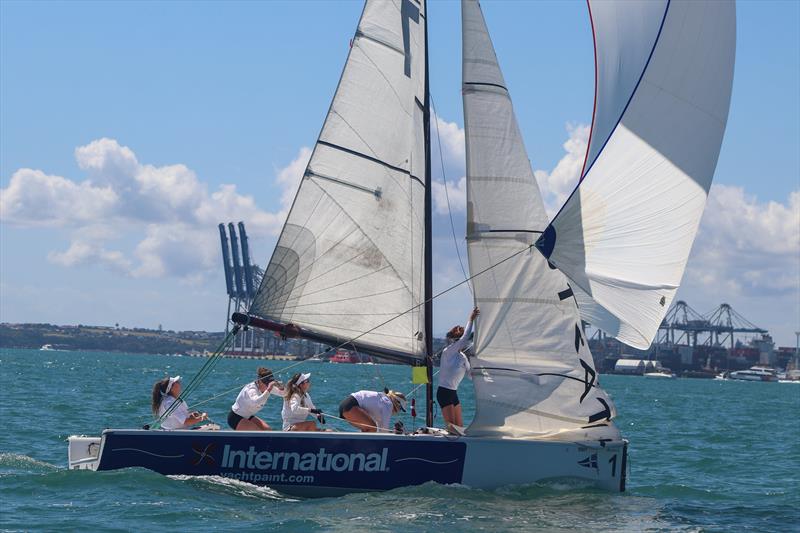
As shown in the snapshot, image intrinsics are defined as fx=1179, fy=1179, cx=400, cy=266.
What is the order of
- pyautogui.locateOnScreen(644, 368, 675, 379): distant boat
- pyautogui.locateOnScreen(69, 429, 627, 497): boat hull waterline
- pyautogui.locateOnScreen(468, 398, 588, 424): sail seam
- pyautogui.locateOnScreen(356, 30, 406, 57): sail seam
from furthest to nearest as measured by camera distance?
pyautogui.locateOnScreen(644, 368, 675, 379): distant boat, pyautogui.locateOnScreen(356, 30, 406, 57): sail seam, pyautogui.locateOnScreen(468, 398, 588, 424): sail seam, pyautogui.locateOnScreen(69, 429, 627, 497): boat hull waterline

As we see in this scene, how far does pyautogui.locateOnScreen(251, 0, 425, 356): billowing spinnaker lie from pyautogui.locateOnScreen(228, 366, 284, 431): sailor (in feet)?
2.22

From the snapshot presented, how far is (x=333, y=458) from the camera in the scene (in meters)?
11.5

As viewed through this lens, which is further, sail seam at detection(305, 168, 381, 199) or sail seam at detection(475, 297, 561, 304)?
sail seam at detection(305, 168, 381, 199)

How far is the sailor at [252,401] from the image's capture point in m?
12.2

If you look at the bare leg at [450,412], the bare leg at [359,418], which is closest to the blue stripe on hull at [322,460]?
the bare leg at [450,412]

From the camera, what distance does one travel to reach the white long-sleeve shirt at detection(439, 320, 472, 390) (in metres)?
11.9

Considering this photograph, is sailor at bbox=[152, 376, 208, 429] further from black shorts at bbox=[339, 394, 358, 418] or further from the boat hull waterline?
black shorts at bbox=[339, 394, 358, 418]

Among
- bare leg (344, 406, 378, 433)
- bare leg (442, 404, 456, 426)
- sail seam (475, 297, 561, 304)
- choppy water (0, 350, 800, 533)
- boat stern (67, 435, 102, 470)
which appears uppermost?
sail seam (475, 297, 561, 304)

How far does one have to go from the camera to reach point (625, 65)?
1154 cm

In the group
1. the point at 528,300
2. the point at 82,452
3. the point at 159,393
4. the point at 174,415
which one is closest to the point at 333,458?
the point at 174,415

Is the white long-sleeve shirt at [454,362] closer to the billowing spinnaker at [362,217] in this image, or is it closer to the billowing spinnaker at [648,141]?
the billowing spinnaker at [362,217]

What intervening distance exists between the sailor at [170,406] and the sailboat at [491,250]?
21.7 inches

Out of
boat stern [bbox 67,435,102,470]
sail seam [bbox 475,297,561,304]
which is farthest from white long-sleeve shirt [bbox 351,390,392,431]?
boat stern [bbox 67,435,102,470]

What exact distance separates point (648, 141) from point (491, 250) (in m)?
1.89
